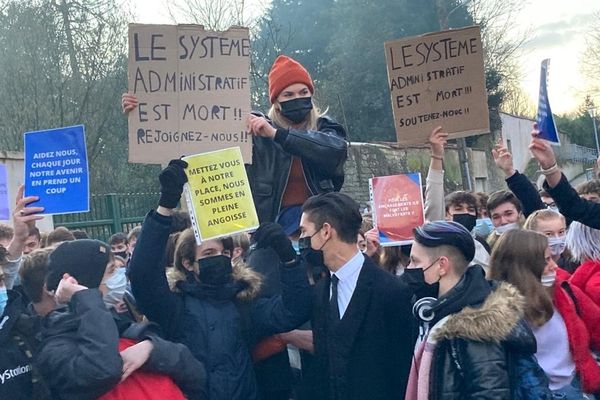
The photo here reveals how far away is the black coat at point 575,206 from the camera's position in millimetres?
4078

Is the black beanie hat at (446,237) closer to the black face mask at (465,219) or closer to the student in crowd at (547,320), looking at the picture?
the student in crowd at (547,320)

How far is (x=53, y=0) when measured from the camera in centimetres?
1772

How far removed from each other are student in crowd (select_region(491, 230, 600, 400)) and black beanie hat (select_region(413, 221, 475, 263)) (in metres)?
0.45

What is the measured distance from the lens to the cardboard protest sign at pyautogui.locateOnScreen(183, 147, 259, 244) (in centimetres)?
393

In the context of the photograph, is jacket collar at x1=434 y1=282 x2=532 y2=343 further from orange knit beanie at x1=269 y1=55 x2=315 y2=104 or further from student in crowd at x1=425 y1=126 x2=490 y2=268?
orange knit beanie at x1=269 y1=55 x2=315 y2=104

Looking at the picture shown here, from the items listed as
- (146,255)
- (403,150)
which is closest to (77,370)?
(146,255)

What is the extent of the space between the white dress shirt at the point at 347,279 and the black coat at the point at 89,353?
804mm

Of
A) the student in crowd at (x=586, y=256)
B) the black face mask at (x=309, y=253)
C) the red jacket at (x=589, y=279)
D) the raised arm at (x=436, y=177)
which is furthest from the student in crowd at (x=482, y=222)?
the black face mask at (x=309, y=253)

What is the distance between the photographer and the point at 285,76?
4500 millimetres

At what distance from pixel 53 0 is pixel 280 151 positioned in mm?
14827

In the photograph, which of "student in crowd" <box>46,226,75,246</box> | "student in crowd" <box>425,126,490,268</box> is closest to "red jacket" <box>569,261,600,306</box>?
"student in crowd" <box>425,126,490,268</box>

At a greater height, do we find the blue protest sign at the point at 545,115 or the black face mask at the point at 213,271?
the blue protest sign at the point at 545,115

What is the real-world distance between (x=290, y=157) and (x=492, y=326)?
1755 millimetres

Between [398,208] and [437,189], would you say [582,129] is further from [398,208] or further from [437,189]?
[437,189]
